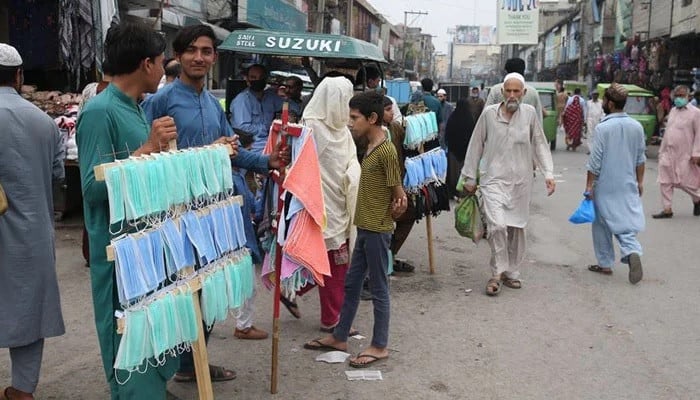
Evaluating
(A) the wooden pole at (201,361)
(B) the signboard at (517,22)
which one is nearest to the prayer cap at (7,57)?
(A) the wooden pole at (201,361)

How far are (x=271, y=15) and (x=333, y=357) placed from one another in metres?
18.4

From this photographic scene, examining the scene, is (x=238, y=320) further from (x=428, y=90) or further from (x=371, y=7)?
(x=371, y=7)

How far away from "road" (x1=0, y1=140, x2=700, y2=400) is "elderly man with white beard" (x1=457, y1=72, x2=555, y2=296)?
18.5 inches

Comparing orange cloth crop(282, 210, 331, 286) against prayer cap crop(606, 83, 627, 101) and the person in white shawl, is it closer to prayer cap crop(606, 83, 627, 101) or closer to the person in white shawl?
the person in white shawl

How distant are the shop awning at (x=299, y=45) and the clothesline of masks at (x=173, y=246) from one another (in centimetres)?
405

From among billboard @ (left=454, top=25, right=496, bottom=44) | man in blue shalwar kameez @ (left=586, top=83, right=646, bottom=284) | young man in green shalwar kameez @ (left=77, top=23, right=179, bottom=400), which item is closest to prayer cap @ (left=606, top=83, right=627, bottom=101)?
man in blue shalwar kameez @ (left=586, top=83, right=646, bottom=284)

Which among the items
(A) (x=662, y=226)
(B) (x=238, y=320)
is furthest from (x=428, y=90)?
(B) (x=238, y=320)

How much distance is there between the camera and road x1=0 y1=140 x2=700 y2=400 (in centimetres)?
438

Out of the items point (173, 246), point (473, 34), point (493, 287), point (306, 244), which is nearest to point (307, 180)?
point (306, 244)

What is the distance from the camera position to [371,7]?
52.8 meters

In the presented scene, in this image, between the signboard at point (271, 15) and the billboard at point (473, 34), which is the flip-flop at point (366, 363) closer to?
the signboard at point (271, 15)

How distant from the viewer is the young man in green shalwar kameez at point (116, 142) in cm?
299

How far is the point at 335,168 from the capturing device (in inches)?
199

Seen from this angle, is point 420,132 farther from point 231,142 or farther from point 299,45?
point 231,142
